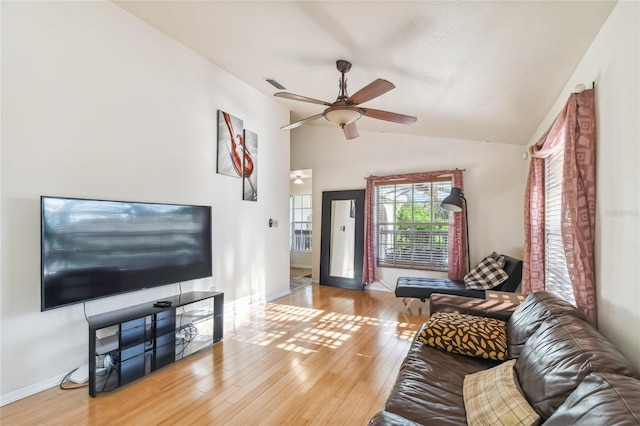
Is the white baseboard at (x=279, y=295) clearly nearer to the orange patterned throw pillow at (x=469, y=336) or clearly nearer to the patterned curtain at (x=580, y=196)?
the orange patterned throw pillow at (x=469, y=336)

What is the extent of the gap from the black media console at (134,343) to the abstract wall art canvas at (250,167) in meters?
1.82

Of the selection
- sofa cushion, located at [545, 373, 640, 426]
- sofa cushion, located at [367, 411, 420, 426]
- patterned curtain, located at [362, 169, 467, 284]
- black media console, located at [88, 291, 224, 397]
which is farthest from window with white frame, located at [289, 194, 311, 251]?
sofa cushion, located at [545, 373, 640, 426]

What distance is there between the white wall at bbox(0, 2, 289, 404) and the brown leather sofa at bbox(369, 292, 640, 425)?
8.57 feet

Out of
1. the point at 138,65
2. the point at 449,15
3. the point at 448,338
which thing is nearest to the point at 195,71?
the point at 138,65

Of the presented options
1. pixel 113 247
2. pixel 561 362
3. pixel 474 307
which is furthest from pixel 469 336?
pixel 113 247

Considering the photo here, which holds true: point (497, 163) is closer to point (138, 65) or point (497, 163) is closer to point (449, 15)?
point (449, 15)

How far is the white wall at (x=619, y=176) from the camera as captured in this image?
1456 millimetres

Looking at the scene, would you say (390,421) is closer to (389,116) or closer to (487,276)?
(389,116)

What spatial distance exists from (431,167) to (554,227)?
236 centimetres

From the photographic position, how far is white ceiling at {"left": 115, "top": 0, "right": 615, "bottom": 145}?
191 centimetres

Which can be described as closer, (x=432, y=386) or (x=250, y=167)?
(x=432, y=386)

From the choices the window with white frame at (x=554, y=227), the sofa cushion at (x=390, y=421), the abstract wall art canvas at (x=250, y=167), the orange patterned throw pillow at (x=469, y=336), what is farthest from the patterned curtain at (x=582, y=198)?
the abstract wall art canvas at (x=250, y=167)

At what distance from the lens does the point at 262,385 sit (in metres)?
2.41

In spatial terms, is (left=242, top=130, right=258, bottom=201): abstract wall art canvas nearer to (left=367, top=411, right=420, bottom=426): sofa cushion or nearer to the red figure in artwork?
the red figure in artwork
